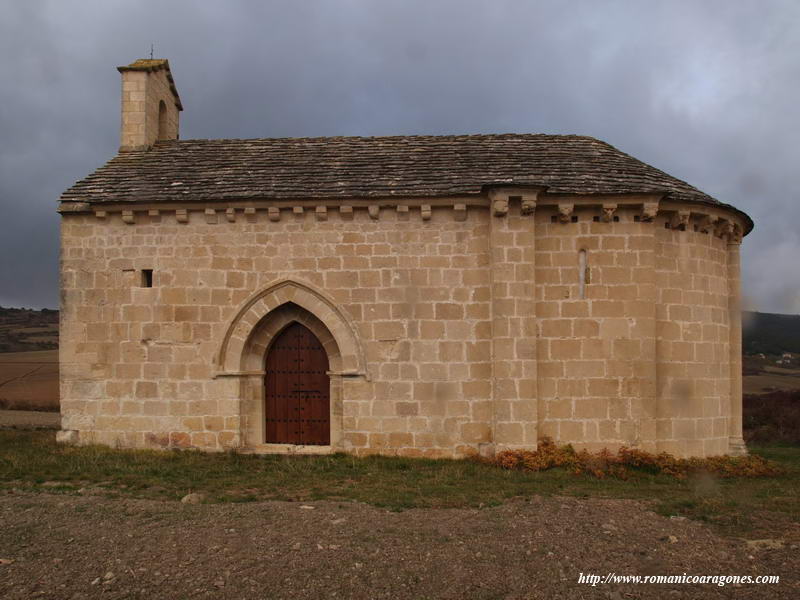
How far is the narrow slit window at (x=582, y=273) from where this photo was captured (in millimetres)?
10711

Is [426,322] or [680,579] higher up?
[426,322]

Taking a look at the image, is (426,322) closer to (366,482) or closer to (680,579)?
(366,482)

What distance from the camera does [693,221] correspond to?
11.2 metres

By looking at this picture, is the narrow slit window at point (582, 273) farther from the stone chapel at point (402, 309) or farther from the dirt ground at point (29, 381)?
the dirt ground at point (29, 381)

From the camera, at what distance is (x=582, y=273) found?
1073cm

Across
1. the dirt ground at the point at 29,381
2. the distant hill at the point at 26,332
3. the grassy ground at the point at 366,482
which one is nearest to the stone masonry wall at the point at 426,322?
A: the grassy ground at the point at 366,482

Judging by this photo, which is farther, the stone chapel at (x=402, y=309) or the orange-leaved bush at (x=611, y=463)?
the stone chapel at (x=402, y=309)

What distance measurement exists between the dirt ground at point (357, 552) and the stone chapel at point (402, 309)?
130 inches

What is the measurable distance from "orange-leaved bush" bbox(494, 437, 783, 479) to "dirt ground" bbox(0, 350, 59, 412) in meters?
21.1

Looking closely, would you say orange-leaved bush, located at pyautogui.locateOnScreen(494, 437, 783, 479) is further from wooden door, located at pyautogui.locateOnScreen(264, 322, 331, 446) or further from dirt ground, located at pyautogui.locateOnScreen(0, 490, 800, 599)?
wooden door, located at pyautogui.locateOnScreen(264, 322, 331, 446)

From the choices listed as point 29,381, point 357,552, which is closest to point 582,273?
point 357,552

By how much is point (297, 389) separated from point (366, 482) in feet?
9.94

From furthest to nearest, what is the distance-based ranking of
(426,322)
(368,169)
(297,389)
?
(368,169)
(297,389)
(426,322)

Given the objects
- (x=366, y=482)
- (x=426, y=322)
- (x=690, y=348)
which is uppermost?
(x=426, y=322)
